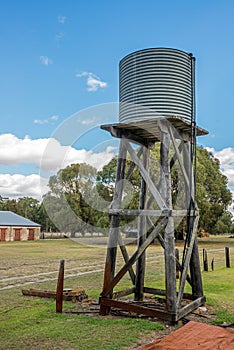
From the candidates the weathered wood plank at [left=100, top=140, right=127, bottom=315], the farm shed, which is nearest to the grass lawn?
the weathered wood plank at [left=100, top=140, right=127, bottom=315]

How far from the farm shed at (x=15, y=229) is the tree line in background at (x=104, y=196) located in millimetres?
9387

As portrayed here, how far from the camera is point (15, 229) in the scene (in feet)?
141

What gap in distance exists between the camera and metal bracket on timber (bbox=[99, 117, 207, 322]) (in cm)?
684

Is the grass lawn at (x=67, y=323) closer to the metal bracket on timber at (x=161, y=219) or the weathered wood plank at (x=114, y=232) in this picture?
the metal bracket on timber at (x=161, y=219)

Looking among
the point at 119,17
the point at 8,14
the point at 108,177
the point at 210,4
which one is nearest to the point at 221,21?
the point at 210,4

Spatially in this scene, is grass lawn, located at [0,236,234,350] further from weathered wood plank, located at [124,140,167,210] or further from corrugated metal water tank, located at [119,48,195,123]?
corrugated metal water tank, located at [119,48,195,123]

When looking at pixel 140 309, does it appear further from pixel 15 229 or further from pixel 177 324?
pixel 15 229

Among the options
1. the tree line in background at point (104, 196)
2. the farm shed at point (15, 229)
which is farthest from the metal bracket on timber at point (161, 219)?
the farm shed at point (15, 229)

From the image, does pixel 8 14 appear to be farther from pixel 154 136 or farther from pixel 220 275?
pixel 220 275

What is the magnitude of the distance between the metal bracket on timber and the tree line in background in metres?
3.68

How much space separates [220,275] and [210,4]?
8912mm

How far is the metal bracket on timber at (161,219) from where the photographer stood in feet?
22.5

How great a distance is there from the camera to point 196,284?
8070 millimetres

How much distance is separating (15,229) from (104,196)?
26.1m
